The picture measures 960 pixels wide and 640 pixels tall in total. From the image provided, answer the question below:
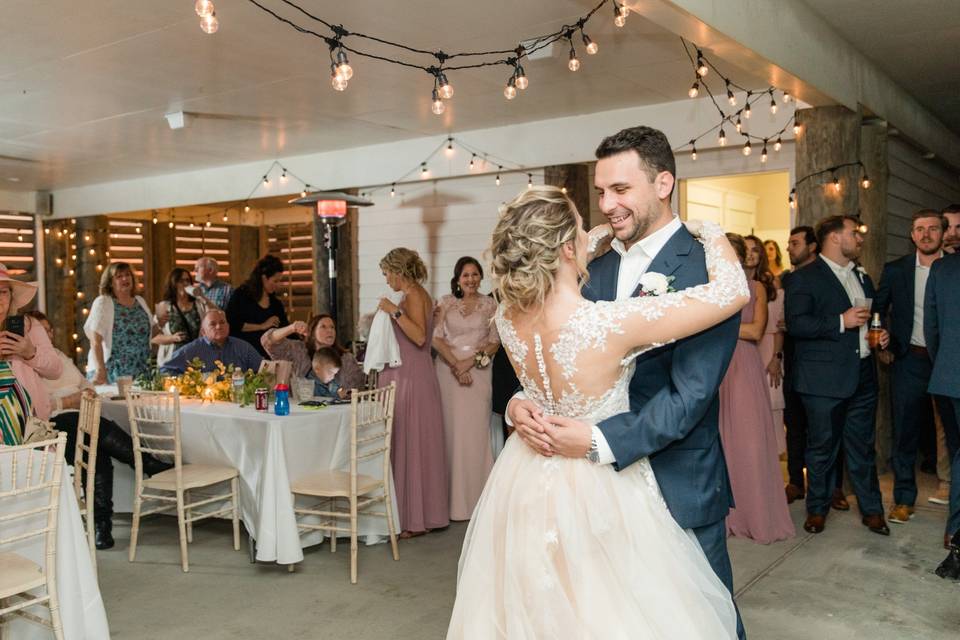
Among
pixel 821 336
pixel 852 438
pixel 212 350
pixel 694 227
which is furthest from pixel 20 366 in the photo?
pixel 852 438

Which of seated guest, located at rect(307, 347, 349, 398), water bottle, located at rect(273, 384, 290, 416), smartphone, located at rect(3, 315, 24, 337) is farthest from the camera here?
seated guest, located at rect(307, 347, 349, 398)

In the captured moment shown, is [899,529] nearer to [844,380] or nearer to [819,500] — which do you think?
[819,500]

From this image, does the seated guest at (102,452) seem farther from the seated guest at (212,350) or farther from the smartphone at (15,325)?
the smartphone at (15,325)

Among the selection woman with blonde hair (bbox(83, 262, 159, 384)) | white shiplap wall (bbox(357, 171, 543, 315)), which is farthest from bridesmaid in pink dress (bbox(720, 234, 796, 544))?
woman with blonde hair (bbox(83, 262, 159, 384))

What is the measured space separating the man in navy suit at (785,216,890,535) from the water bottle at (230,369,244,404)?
3203 millimetres

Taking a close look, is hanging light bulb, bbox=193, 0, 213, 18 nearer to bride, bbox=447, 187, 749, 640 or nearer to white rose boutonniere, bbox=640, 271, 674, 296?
bride, bbox=447, 187, 749, 640

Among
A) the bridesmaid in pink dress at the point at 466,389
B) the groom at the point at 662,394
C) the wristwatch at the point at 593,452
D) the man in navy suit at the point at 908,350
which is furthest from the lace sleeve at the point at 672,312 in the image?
the man in navy suit at the point at 908,350

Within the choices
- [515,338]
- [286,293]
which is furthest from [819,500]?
[286,293]

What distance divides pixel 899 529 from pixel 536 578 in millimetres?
3717

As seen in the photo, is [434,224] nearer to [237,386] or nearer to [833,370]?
[237,386]

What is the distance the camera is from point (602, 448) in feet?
6.51

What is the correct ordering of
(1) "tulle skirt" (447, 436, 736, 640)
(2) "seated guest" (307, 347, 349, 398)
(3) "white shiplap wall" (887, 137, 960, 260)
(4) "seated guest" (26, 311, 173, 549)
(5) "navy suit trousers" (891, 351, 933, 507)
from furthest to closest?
(3) "white shiplap wall" (887, 137, 960, 260) → (2) "seated guest" (307, 347, 349, 398) → (5) "navy suit trousers" (891, 351, 933, 507) → (4) "seated guest" (26, 311, 173, 549) → (1) "tulle skirt" (447, 436, 736, 640)

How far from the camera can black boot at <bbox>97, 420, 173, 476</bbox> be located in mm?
4973

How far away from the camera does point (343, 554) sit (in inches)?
184
